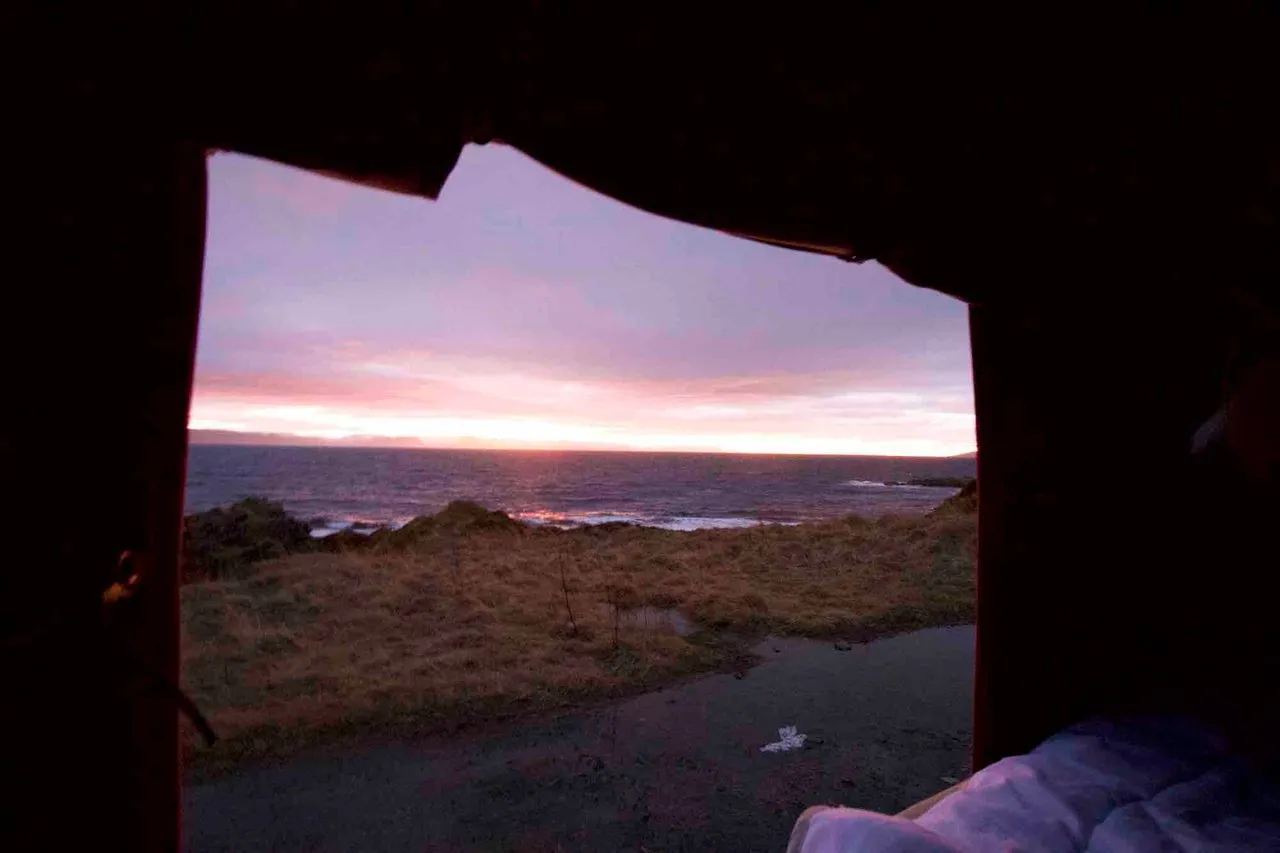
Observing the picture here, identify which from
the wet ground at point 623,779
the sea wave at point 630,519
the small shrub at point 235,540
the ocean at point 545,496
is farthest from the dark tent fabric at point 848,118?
the sea wave at point 630,519

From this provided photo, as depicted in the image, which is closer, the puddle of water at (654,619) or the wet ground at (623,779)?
the wet ground at (623,779)

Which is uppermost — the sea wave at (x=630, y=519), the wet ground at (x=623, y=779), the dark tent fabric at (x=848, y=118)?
the dark tent fabric at (x=848, y=118)

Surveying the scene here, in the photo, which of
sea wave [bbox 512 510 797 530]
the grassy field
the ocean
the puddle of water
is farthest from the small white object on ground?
sea wave [bbox 512 510 797 530]

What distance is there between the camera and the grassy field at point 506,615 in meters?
4.48

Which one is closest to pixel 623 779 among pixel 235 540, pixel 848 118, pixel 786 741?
pixel 786 741

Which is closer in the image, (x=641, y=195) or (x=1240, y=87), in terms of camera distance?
(x=641, y=195)

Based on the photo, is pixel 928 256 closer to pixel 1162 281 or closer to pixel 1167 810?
pixel 1162 281

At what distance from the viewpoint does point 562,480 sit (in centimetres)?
5025

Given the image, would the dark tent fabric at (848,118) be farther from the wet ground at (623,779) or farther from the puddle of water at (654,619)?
the puddle of water at (654,619)

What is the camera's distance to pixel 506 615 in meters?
6.66

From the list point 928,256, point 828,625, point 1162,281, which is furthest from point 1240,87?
point 828,625

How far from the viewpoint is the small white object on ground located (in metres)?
3.78

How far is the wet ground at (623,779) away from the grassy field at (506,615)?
0.45 metres

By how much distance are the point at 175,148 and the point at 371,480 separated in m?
50.4
